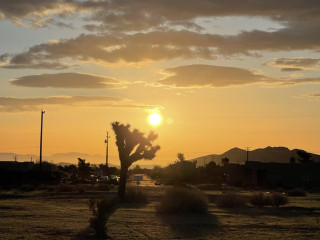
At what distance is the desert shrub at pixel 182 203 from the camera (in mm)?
36781

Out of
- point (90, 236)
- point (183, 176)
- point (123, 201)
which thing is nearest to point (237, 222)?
point (90, 236)

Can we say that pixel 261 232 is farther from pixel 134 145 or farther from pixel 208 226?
pixel 134 145

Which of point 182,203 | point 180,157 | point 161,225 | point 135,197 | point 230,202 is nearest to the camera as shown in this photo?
point 161,225

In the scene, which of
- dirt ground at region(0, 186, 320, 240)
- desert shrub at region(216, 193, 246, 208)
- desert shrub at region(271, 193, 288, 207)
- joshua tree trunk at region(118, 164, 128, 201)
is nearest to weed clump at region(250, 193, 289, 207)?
desert shrub at region(271, 193, 288, 207)

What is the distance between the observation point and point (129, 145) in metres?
50.0

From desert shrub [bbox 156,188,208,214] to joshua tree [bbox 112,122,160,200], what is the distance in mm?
12393

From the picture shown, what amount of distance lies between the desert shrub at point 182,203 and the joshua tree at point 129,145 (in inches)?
488

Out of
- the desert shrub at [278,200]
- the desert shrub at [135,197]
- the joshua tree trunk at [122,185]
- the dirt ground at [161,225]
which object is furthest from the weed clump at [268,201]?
the joshua tree trunk at [122,185]

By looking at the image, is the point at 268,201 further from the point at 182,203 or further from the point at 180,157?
the point at 180,157

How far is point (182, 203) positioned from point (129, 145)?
1387 cm

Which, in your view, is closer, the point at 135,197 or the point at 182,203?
the point at 182,203

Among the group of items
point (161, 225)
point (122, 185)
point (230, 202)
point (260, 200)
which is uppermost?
point (122, 185)

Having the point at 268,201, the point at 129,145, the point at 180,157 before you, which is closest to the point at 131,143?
the point at 129,145

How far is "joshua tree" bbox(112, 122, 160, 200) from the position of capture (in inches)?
1960
